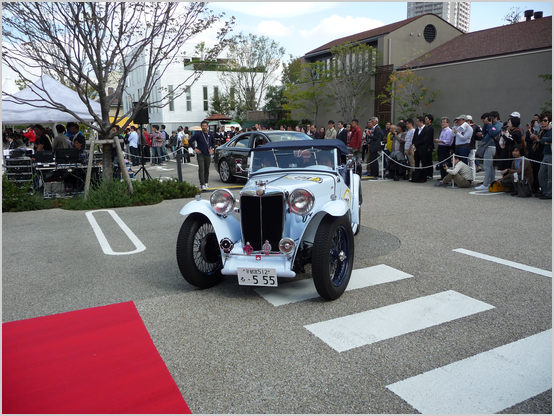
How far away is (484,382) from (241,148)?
1089 centimetres

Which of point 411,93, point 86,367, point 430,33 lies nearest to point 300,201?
point 86,367

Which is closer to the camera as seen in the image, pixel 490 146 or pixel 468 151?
pixel 490 146

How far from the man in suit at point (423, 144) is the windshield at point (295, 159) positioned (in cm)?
787

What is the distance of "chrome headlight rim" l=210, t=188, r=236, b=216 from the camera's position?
4973 mm

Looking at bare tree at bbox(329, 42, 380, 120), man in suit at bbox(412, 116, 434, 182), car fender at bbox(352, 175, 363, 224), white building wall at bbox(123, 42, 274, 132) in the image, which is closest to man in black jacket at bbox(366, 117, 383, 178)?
man in suit at bbox(412, 116, 434, 182)

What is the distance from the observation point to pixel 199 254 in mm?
5270

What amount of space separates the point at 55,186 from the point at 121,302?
8.95m

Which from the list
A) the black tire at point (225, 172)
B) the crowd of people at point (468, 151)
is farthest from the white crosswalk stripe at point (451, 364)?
the black tire at point (225, 172)

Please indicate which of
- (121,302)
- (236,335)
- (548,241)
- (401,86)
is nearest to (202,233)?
(121,302)

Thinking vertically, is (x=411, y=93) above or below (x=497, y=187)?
above

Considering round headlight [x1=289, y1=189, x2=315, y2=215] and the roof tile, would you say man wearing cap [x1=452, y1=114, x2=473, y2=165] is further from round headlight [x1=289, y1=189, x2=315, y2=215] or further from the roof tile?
the roof tile

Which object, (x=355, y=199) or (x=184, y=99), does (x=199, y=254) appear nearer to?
(x=355, y=199)

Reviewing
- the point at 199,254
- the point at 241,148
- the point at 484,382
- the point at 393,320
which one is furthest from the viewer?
the point at 241,148

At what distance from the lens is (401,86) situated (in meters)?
25.3
